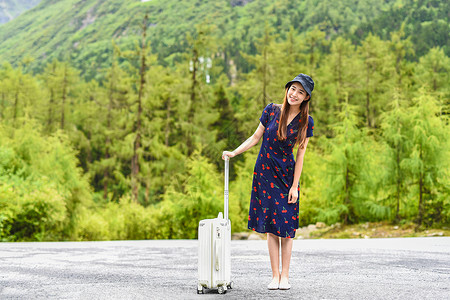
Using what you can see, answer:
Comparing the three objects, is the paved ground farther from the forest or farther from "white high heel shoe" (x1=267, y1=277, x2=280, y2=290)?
the forest

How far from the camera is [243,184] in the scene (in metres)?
18.7

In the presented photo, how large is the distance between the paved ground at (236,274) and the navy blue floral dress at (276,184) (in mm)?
567

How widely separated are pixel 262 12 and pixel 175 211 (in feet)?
336

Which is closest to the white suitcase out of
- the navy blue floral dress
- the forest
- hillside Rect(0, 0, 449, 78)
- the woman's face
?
the navy blue floral dress

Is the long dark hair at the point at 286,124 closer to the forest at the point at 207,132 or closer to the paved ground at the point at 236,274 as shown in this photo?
the paved ground at the point at 236,274

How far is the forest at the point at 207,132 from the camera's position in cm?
1377

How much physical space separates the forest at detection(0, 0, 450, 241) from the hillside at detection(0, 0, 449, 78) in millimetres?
731

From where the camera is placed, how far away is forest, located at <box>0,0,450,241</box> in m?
13.8

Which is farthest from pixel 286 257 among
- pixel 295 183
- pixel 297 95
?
pixel 297 95

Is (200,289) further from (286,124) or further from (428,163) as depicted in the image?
(428,163)

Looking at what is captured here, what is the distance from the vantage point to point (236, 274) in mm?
5312

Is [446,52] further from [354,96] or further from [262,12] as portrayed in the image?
[262,12]

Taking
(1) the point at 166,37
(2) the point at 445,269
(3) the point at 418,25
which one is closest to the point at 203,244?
(2) the point at 445,269

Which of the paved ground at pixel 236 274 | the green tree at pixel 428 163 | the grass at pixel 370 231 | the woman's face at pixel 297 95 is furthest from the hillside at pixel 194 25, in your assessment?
the woman's face at pixel 297 95
